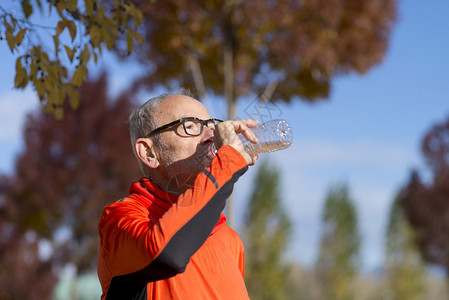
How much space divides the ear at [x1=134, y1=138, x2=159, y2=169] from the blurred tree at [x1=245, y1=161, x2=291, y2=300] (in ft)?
58.2

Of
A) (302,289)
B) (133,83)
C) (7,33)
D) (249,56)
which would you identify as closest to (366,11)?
(249,56)

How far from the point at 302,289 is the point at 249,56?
21.8 m

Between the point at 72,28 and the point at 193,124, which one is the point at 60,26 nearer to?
the point at 72,28

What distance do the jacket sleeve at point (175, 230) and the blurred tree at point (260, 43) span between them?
6.95 m

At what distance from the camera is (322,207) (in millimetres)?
30312

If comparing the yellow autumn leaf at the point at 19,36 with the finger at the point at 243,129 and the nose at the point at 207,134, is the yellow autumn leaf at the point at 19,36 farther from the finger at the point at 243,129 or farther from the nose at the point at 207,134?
the finger at the point at 243,129

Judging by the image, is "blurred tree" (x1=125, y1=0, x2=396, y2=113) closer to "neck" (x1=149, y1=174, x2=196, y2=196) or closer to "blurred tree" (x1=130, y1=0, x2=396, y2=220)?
"blurred tree" (x1=130, y1=0, x2=396, y2=220)

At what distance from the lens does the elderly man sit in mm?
1497

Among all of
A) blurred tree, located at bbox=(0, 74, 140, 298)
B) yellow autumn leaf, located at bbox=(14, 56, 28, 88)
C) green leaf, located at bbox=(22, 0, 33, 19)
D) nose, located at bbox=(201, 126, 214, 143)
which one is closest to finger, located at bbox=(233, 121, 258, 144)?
nose, located at bbox=(201, 126, 214, 143)

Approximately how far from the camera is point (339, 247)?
96.2 feet

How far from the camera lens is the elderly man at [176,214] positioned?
1497mm

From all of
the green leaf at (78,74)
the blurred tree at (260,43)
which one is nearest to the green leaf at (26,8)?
the green leaf at (78,74)

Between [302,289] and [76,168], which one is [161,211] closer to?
[76,168]

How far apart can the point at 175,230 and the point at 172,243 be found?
37mm
